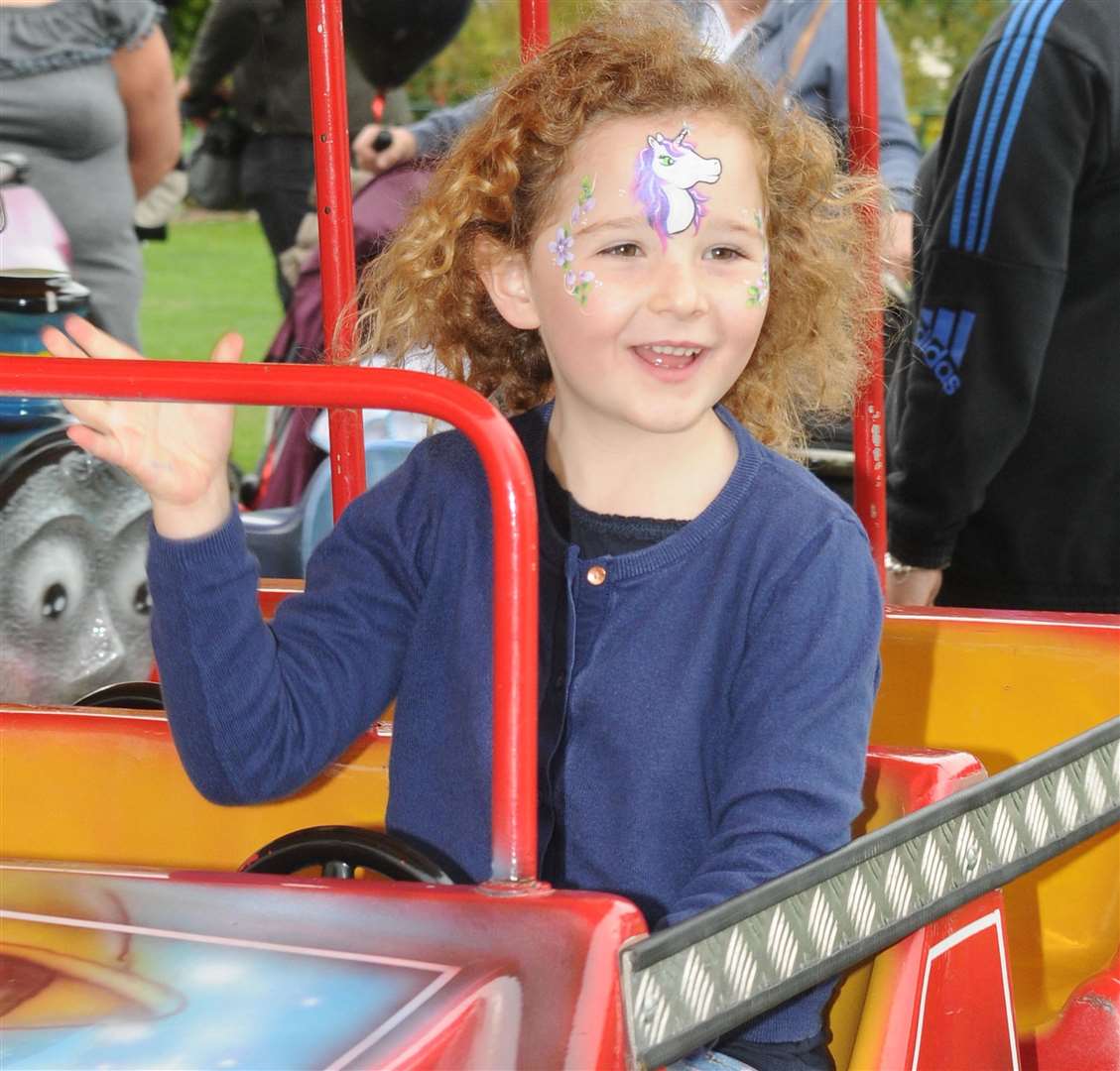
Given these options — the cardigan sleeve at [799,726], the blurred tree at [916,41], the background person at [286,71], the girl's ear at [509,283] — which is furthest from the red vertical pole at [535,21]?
the blurred tree at [916,41]

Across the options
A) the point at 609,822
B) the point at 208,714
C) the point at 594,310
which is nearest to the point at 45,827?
the point at 208,714

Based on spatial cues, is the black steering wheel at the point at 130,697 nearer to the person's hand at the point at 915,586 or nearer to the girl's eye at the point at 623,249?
the girl's eye at the point at 623,249

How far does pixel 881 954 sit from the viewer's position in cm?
113

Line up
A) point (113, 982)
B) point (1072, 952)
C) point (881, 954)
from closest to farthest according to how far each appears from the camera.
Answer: point (113, 982) → point (881, 954) → point (1072, 952)

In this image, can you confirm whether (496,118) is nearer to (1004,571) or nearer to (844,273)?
(844,273)

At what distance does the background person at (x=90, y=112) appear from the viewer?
2.39 metres

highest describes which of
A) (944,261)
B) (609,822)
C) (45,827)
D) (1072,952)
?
(944,261)

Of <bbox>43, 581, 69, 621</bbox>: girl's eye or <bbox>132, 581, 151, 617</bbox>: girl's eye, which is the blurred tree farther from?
<bbox>43, 581, 69, 621</bbox>: girl's eye

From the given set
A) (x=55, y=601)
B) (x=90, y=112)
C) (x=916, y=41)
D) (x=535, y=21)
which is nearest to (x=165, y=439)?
(x=535, y=21)

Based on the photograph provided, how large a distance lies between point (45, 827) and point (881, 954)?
0.69 meters

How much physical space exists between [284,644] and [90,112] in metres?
Result: 1.48

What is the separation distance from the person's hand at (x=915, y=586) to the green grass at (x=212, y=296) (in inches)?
128

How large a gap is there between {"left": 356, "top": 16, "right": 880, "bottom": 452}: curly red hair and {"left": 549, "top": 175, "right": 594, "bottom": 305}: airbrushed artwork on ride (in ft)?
0.12

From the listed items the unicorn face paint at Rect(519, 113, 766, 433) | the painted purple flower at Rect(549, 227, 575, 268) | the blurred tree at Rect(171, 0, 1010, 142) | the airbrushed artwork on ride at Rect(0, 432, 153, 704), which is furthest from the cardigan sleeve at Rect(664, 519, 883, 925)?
the blurred tree at Rect(171, 0, 1010, 142)
